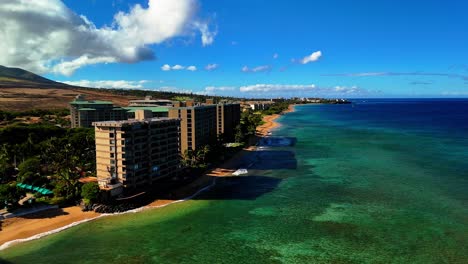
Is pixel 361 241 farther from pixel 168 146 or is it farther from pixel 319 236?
pixel 168 146

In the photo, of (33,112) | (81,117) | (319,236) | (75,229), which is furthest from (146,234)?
(33,112)

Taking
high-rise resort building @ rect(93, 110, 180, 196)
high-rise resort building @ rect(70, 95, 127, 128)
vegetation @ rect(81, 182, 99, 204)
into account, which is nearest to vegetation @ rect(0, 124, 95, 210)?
vegetation @ rect(81, 182, 99, 204)

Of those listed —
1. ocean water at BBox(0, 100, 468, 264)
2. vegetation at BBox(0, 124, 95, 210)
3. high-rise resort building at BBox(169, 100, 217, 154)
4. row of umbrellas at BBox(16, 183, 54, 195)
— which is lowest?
ocean water at BBox(0, 100, 468, 264)

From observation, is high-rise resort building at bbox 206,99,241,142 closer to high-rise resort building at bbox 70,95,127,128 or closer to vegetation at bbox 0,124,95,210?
high-rise resort building at bbox 70,95,127,128

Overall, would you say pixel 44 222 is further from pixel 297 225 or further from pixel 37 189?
pixel 297 225

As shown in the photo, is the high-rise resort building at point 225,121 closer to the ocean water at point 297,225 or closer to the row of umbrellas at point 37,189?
the ocean water at point 297,225

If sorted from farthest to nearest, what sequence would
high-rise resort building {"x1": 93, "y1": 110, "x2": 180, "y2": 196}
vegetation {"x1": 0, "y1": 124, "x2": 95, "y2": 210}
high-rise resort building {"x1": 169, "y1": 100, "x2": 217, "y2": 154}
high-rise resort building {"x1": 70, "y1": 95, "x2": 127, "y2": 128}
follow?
high-rise resort building {"x1": 70, "y1": 95, "x2": 127, "y2": 128}, high-rise resort building {"x1": 169, "y1": 100, "x2": 217, "y2": 154}, high-rise resort building {"x1": 93, "y1": 110, "x2": 180, "y2": 196}, vegetation {"x1": 0, "y1": 124, "x2": 95, "y2": 210}

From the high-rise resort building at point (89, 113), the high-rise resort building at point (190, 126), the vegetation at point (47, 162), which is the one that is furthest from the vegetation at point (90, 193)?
the high-rise resort building at point (89, 113)

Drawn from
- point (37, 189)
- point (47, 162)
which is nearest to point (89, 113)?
point (47, 162)
